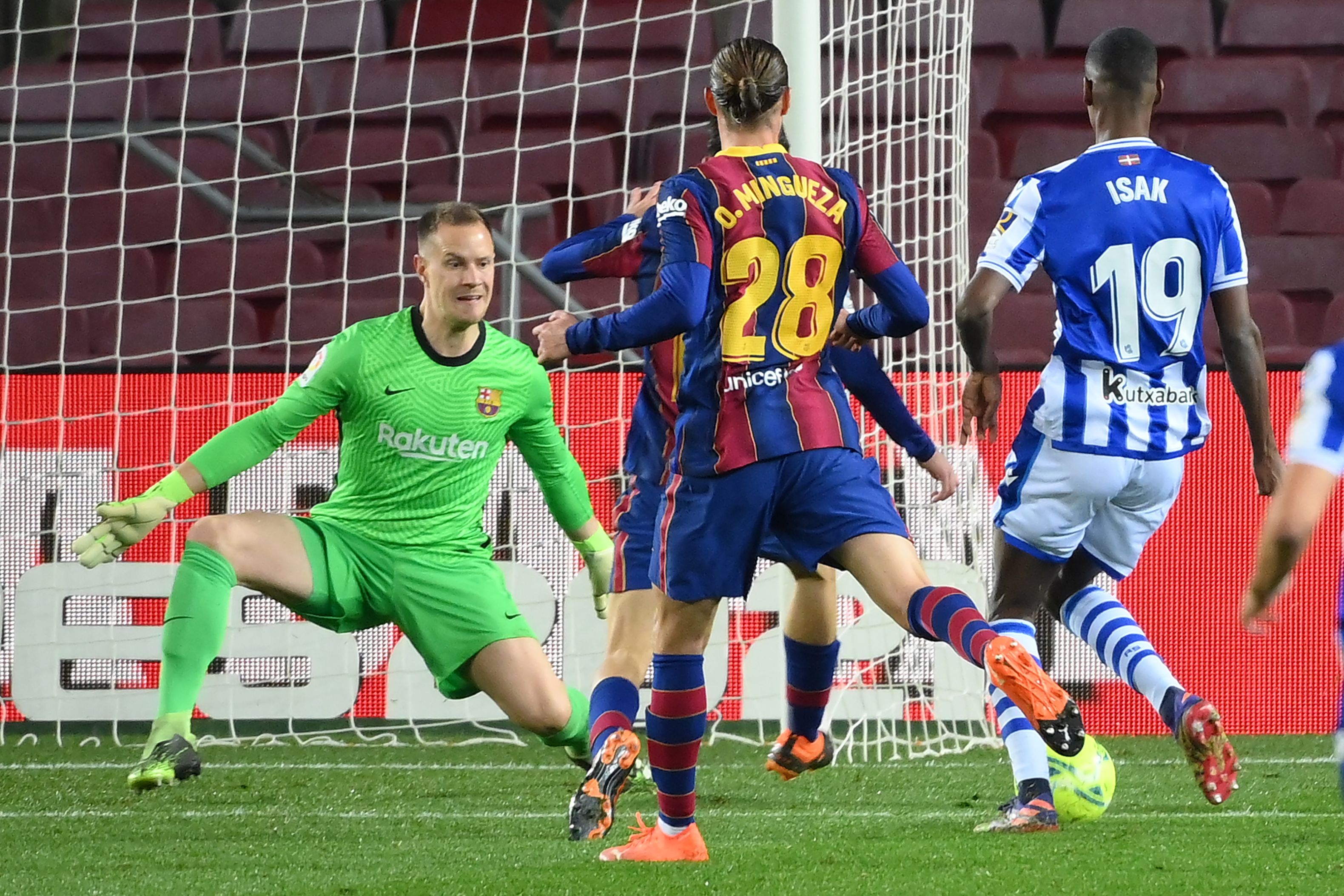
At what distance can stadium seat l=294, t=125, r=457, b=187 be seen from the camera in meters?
8.18

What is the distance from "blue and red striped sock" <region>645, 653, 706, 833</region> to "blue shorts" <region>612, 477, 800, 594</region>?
0.95m

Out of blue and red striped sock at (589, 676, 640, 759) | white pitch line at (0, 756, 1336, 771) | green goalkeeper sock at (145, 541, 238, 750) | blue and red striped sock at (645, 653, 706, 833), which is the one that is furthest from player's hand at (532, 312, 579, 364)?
white pitch line at (0, 756, 1336, 771)

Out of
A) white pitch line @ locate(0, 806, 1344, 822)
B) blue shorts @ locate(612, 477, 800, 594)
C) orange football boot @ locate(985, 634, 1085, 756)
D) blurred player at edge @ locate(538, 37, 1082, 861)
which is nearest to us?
orange football boot @ locate(985, 634, 1085, 756)

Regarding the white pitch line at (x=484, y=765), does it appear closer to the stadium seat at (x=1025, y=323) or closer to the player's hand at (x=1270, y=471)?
the player's hand at (x=1270, y=471)

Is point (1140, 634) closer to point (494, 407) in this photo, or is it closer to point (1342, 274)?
point (494, 407)

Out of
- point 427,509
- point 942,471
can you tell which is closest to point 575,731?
point 427,509

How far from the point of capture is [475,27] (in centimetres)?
864

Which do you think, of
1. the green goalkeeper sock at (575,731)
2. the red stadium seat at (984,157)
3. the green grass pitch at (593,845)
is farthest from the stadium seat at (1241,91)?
the green goalkeeper sock at (575,731)

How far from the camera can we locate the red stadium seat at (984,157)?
8.34 metres

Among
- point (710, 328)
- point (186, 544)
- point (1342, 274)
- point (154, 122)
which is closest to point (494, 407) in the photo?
point (186, 544)

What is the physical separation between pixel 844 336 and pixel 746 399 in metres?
0.43

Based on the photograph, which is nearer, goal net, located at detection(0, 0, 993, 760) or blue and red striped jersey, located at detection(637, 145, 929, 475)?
blue and red striped jersey, located at detection(637, 145, 929, 475)

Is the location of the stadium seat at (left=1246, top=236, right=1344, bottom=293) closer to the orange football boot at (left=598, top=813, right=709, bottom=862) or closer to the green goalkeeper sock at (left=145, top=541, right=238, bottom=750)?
the green goalkeeper sock at (left=145, top=541, right=238, bottom=750)

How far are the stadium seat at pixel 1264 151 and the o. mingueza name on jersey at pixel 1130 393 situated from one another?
464cm
